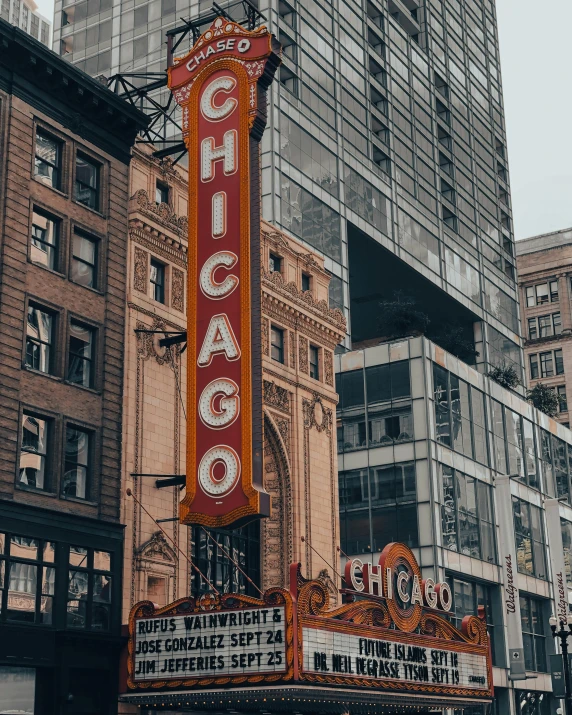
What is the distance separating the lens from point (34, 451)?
32219 mm

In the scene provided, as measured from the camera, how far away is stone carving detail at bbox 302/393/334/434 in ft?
150

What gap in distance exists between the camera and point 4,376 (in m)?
31.4

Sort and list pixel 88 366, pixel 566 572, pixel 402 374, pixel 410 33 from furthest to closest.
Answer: pixel 410 33
pixel 566 572
pixel 402 374
pixel 88 366

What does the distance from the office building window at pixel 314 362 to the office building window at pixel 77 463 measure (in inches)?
596

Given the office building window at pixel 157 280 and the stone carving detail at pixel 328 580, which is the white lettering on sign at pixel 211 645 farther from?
the stone carving detail at pixel 328 580

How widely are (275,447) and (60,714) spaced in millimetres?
15892

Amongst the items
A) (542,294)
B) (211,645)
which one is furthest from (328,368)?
(542,294)

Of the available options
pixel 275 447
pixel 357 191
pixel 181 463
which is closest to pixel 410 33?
pixel 357 191

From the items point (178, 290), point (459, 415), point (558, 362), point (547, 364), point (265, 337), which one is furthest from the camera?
point (547, 364)

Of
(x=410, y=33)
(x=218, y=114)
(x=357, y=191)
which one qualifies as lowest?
(x=218, y=114)

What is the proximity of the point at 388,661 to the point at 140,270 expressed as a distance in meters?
15.7

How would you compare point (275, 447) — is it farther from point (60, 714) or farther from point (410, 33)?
point (410, 33)

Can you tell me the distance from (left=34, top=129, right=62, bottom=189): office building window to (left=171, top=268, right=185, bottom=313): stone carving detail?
18.8 ft

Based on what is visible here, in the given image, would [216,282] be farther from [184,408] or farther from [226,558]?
[226,558]
